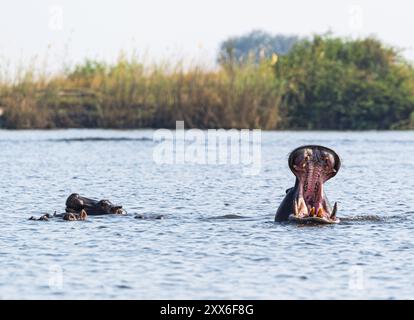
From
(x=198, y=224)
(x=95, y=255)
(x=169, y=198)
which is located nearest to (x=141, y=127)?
(x=169, y=198)

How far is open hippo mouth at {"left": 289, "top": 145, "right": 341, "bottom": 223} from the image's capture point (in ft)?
57.9

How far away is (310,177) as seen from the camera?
17.7 meters

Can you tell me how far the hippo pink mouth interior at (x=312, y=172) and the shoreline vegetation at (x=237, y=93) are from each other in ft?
100

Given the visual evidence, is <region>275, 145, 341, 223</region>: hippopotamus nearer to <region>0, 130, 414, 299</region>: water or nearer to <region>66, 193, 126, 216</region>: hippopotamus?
<region>0, 130, 414, 299</region>: water

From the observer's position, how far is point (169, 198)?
78.1 ft

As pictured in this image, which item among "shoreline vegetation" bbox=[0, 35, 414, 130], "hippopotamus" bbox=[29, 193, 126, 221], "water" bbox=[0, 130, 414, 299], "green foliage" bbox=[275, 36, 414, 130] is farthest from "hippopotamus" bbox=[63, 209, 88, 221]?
"green foliage" bbox=[275, 36, 414, 130]

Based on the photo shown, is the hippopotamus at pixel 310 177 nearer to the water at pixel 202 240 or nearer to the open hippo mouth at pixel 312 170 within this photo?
the open hippo mouth at pixel 312 170

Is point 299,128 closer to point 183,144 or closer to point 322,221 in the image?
point 183,144

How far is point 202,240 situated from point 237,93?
3196cm

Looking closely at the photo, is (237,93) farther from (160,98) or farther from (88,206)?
(88,206)

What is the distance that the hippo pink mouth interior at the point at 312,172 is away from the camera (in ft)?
57.9

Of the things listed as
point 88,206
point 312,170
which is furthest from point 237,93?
point 312,170

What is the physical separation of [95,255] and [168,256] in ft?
2.98

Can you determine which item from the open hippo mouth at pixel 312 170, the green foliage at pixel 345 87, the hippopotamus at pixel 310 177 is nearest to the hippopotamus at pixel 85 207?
the hippopotamus at pixel 310 177
